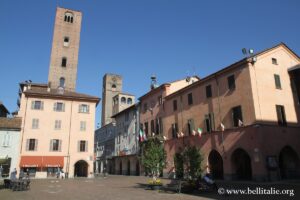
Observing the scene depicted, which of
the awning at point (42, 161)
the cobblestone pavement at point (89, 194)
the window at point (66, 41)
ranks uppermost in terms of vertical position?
the window at point (66, 41)

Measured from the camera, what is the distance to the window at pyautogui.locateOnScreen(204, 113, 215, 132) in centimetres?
2934

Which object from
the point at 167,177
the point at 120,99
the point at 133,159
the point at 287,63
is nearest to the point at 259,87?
the point at 287,63

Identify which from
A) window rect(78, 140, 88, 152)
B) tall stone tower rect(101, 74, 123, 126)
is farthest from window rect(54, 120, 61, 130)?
tall stone tower rect(101, 74, 123, 126)

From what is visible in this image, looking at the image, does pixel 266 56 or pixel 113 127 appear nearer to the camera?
pixel 266 56

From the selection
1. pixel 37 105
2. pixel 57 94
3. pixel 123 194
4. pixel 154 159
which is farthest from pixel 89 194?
pixel 57 94

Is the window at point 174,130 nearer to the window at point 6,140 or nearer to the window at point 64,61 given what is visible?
the window at point 6,140

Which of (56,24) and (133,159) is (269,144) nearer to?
(133,159)

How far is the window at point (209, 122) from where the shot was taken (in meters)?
29.3

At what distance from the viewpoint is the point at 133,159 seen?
49000 millimetres

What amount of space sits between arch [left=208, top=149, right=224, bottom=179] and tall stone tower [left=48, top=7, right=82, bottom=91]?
38194mm

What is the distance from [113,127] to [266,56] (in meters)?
40.6

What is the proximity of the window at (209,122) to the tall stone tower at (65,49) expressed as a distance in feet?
121

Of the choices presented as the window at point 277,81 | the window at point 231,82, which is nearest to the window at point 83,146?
the window at point 231,82

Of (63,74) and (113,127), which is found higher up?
(63,74)
